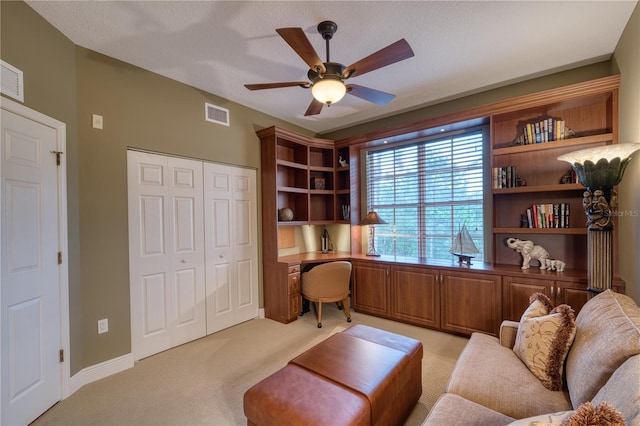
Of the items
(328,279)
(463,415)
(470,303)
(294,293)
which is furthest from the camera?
(294,293)

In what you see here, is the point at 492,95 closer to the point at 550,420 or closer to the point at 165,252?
the point at 550,420

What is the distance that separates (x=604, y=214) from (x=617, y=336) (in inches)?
47.5

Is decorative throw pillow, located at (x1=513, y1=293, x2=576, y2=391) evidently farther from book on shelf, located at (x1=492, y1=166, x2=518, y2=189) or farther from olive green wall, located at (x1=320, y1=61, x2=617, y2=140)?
olive green wall, located at (x1=320, y1=61, x2=617, y2=140)

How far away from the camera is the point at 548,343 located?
1.56 m

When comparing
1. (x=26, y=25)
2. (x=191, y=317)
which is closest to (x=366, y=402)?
(x=191, y=317)

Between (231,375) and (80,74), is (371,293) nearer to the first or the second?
(231,375)

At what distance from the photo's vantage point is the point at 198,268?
3166 mm

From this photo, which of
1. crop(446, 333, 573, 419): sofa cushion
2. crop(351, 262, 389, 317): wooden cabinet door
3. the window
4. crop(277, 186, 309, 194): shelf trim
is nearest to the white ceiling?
the window

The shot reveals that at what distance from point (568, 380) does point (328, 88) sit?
2.21m

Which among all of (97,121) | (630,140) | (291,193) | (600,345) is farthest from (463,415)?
(291,193)

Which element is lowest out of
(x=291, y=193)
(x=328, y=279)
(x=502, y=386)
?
(x=502, y=386)

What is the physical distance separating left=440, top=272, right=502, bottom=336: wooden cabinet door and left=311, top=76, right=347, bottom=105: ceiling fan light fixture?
2.31 metres

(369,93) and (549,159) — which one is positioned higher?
(369,93)

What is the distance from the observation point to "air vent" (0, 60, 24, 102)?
5.67 ft
